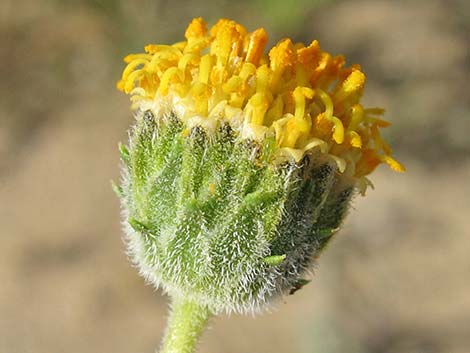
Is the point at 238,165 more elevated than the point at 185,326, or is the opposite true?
the point at 238,165

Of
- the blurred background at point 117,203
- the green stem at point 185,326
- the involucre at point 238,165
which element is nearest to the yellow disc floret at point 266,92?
the involucre at point 238,165

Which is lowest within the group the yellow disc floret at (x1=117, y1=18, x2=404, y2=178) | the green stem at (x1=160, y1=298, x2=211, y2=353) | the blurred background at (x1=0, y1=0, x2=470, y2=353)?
the green stem at (x1=160, y1=298, x2=211, y2=353)

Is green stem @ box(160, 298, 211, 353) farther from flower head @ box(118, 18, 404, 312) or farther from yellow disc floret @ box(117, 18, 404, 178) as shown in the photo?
yellow disc floret @ box(117, 18, 404, 178)

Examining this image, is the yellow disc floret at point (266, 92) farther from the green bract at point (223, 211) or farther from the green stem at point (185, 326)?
the green stem at point (185, 326)

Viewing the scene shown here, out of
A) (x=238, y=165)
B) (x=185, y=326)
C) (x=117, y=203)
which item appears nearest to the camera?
(x=238, y=165)

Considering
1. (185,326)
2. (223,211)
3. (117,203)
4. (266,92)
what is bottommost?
(185,326)

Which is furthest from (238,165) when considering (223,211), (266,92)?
(266,92)

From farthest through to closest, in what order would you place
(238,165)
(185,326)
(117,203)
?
(117,203), (185,326), (238,165)

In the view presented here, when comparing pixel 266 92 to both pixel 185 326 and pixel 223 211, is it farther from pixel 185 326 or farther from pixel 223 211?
pixel 185 326

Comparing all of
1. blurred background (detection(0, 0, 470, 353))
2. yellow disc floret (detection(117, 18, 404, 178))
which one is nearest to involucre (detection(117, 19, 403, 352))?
yellow disc floret (detection(117, 18, 404, 178))
